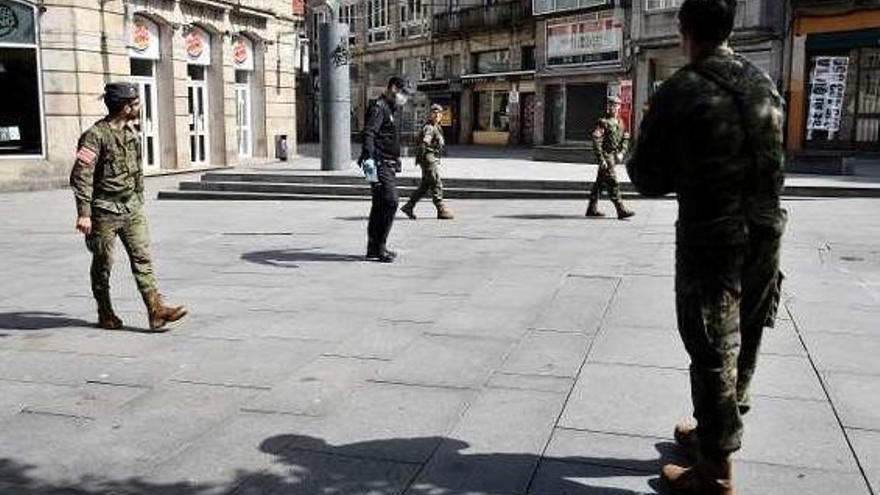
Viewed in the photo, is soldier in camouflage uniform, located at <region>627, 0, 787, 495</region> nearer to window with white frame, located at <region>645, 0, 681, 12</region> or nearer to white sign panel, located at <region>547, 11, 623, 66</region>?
window with white frame, located at <region>645, 0, 681, 12</region>

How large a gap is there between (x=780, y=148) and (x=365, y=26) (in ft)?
150

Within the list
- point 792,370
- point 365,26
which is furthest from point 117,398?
point 365,26

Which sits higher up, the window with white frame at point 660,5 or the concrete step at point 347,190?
the window with white frame at point 660,5

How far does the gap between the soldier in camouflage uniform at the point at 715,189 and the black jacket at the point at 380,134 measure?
6.01m

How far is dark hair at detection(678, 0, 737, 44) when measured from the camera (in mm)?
3273

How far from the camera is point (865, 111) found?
2327 centimetres

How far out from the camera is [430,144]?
41.6 feet

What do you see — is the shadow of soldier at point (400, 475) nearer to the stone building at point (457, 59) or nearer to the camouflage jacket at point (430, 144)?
the camouflage jacket at point (430, 144)

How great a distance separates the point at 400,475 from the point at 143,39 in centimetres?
1939

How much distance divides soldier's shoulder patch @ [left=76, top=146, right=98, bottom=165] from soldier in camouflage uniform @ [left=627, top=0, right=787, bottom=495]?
13.8 ft

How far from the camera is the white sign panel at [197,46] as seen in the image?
73.8ft

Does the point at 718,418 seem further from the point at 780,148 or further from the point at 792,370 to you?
the point at 792,370

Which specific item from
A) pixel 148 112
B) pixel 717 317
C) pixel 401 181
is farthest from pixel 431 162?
pixel 148 112

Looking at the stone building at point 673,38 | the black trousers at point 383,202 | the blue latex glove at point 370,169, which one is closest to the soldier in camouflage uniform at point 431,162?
the black trousers at point 383,202
